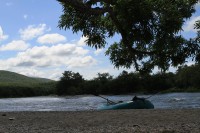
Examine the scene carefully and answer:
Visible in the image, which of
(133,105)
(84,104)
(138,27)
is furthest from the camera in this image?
(84,104)

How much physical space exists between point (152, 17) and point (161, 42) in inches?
25.2

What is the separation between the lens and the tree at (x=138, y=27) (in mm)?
8594

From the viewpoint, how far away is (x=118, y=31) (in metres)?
9.87

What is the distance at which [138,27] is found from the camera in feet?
28.4

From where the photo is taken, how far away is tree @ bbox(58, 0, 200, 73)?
8594 millimetres

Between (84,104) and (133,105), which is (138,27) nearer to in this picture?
(133,105)

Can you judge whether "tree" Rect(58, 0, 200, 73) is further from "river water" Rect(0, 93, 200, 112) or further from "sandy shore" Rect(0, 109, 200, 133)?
"river water" Rect(0, 93, 200, 112)

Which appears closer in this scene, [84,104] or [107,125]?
[107,125]

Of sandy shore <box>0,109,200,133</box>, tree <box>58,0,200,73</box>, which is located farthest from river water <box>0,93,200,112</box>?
tree <box>58,0,200,73</box>

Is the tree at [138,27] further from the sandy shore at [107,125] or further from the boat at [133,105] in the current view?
the boat at [133,105]

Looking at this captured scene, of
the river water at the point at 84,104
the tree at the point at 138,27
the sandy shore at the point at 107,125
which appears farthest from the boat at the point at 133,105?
the tree at the point at 138,27

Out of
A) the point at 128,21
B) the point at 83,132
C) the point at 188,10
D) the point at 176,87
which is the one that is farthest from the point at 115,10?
the point at 176,87

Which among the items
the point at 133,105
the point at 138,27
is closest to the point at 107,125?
the point at 138,27

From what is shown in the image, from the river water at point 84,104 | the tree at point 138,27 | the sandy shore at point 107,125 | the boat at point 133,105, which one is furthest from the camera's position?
the river water at point 84,104
